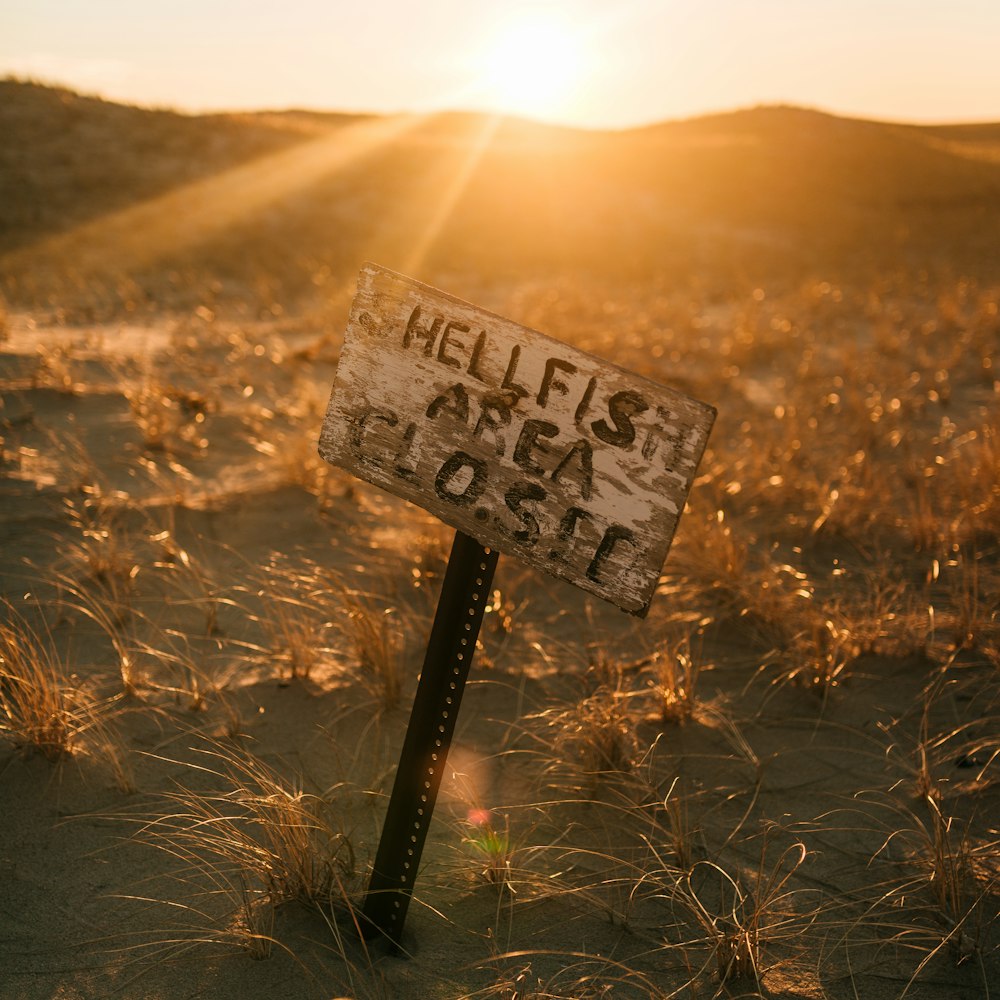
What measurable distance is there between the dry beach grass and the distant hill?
536 centimetres

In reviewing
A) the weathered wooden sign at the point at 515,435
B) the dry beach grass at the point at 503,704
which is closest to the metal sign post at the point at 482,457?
the weathered wooden sign at the point at 515,435

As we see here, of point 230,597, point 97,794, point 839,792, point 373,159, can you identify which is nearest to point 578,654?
point 839,792

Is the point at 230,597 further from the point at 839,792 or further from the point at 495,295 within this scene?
the point at 495,295

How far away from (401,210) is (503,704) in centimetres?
1634

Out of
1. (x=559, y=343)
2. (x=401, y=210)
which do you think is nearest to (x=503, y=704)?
(x=559, y=343)

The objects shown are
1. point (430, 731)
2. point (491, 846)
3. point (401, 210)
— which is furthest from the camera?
point (401, 210)

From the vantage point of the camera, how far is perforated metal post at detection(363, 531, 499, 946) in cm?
178

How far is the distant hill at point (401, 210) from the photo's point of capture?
502 inches

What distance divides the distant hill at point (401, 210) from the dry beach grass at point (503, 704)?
5.36m

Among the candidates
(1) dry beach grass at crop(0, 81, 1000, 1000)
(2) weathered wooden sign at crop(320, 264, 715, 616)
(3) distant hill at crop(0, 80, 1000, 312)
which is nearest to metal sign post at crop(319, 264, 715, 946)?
(2) weathered wooden sign at crop(320, 264, 715, 616)

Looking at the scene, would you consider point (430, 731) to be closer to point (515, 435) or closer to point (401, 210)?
point (515, 435)

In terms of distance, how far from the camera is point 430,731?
5.98ft

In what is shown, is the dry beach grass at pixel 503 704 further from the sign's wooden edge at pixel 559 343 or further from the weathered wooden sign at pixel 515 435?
the sign's wooden edge at pixel 559 343

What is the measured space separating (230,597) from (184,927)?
1563 mm
